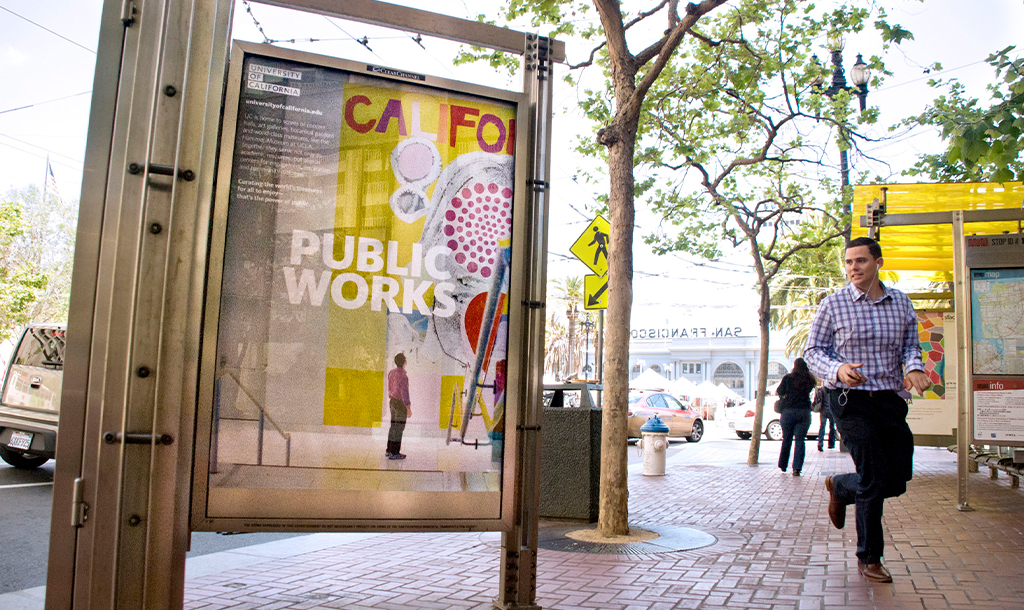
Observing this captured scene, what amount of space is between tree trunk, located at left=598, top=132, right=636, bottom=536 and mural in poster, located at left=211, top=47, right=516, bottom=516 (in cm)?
328

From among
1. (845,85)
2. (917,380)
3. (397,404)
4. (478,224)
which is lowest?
(397,404)

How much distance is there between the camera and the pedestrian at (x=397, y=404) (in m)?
3.58

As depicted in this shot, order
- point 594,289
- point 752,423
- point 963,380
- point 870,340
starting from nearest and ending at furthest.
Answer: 1. point 870,340
2. point 963,380
3. point 594,289
4. point 752,423

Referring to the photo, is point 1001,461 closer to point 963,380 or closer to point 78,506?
point 963,380

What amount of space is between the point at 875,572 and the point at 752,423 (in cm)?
2099

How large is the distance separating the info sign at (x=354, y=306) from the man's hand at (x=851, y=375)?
2036mm

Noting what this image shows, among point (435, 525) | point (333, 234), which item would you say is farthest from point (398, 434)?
point (333, 234)

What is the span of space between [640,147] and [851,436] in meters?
10.2

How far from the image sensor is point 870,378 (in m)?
4.82

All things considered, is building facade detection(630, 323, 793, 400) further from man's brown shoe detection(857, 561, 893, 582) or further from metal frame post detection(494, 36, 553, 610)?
metal frame post detection(494, 36, 553, 610)

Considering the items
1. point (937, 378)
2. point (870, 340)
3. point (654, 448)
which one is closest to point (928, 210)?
point (937, 378)

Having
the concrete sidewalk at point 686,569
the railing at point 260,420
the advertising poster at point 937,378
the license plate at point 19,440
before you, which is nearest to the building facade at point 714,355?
the advertising poster at point 937,378

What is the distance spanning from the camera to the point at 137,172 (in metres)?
2.98

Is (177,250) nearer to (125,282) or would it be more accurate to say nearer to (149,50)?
(125,282)
